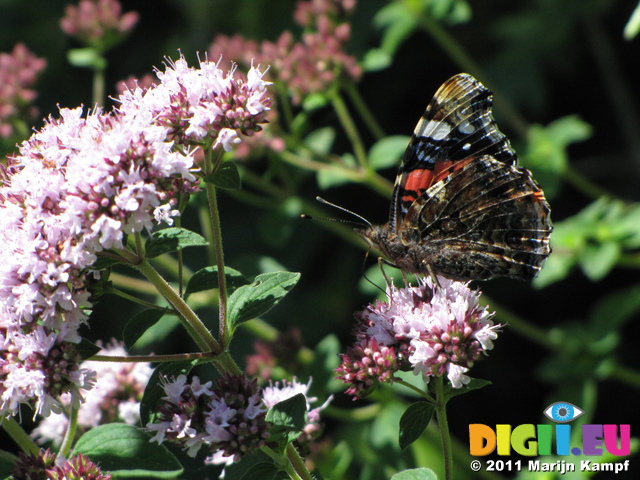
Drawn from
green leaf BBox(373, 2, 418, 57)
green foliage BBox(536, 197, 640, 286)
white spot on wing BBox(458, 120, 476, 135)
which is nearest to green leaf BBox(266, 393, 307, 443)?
white spot on wing BBox(458, 120, 476, 135)

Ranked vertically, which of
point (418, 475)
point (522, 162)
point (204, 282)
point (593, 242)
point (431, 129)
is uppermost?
point (522, 162)

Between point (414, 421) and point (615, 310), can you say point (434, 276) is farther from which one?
point (615, 310)

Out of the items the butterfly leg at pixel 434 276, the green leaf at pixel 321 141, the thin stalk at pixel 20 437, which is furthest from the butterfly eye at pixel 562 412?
the thin stalk at pixel 20 437

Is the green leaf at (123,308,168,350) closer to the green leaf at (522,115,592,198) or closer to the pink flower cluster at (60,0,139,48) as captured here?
the green leaf at (522,115,592,198)

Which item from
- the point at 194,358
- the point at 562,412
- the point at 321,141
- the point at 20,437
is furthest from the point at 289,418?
the point at 321,141

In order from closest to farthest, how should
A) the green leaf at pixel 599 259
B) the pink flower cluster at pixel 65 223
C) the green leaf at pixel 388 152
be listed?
the pink flower cluster at pixel 65 223
the green leaf at pixel 599 259
the green leaf at pixel 388 152

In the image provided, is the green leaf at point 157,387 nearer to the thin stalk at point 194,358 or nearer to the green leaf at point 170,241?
the thin stalk at point 194,358

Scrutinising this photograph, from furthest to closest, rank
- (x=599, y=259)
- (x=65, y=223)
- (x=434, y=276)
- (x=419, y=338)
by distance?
(x=599, y=259) < (x=434, y=276) < (x=419, y=338) < (x=65, y=223)

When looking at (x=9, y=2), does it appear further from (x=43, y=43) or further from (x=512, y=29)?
(x=512, y=29)
